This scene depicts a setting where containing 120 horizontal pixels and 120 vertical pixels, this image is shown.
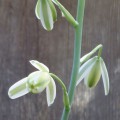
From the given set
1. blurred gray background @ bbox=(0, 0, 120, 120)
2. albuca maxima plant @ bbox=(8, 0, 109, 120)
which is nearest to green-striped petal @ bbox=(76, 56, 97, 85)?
albuca maxima plant @ bbox=(8, 0, 109, 120)

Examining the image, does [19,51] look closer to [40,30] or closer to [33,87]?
[40,30]

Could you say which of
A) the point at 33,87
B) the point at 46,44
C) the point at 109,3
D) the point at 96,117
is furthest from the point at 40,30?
the point at 33,87

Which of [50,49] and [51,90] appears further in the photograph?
[50,49]

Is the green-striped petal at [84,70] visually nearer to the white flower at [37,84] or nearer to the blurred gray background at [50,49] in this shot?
the white flower at [37,84]

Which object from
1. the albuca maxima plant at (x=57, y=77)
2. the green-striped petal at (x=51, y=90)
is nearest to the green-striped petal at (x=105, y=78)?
the albuca maxima plant at (x=57, y=77)

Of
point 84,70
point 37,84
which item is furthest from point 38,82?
point 84,70

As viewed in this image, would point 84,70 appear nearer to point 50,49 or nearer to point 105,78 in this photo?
point 105,78
